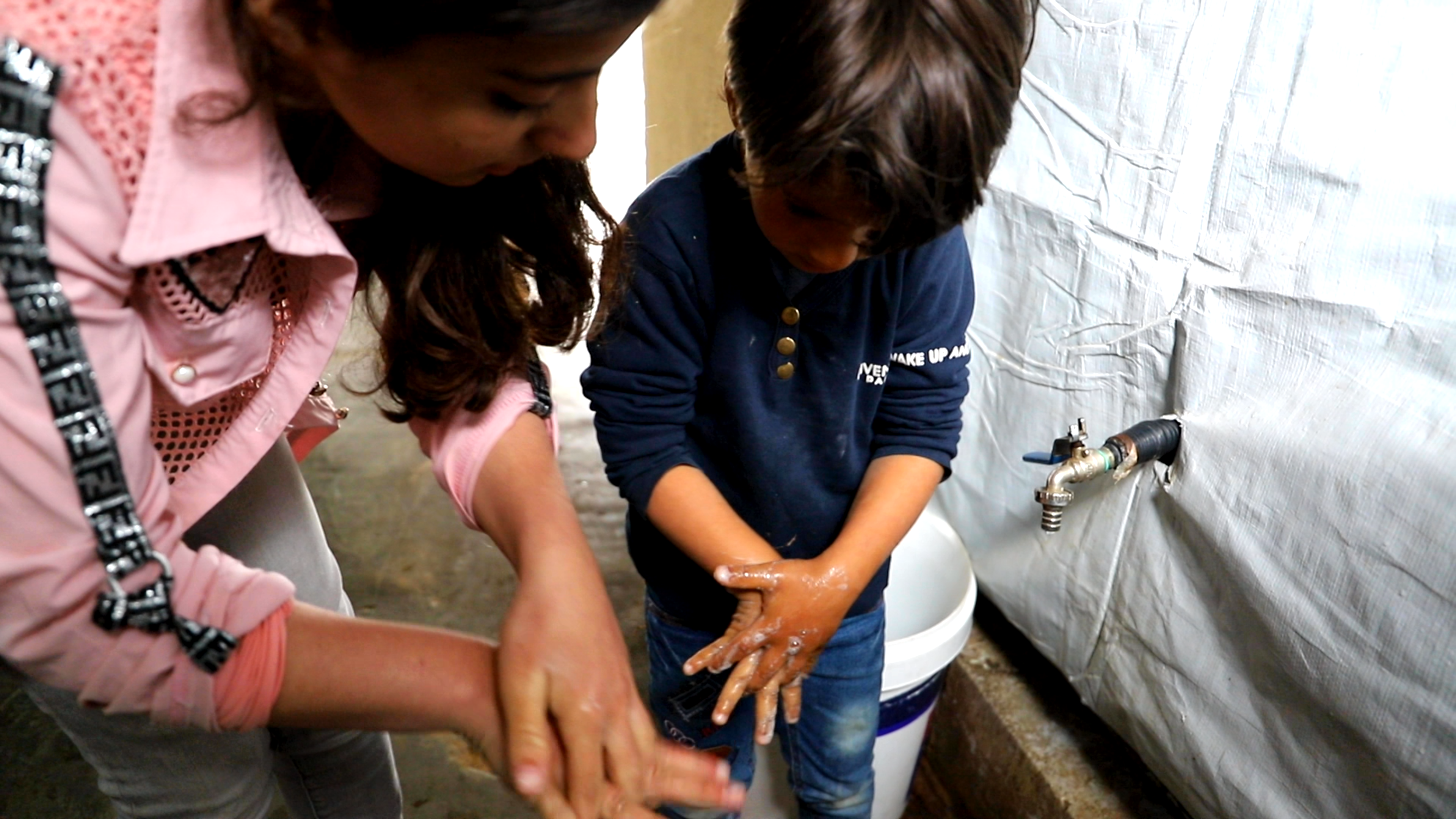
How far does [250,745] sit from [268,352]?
378 mm

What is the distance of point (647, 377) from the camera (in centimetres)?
89

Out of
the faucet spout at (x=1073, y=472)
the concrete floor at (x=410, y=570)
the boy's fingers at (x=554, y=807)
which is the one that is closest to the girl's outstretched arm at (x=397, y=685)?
the boy's fingers at (x=554, y=807)

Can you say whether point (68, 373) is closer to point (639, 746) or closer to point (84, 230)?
point (84, 230)

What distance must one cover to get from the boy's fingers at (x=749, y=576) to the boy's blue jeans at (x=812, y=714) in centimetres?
19

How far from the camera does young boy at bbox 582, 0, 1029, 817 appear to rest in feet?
2.24

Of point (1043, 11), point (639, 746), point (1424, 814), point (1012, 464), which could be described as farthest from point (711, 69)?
point (1424, 814)

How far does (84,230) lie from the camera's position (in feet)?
1.53

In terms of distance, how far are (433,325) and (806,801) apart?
0.83 m

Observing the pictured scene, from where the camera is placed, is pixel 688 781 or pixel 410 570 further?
pixel 410 570

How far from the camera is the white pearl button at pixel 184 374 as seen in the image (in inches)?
22.5

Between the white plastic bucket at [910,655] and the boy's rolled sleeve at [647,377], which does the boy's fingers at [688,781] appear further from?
the white plastic bucket at [910,655]

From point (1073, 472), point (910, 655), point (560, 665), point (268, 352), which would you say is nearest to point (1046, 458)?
point (1073, 472)

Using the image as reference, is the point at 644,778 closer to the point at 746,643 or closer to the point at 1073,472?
the point at 746,643

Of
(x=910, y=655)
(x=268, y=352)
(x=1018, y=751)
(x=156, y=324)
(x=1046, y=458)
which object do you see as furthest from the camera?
(x=1018, y=751)
